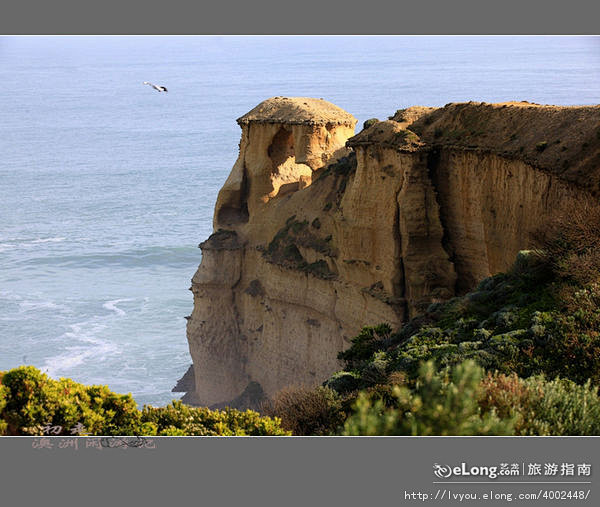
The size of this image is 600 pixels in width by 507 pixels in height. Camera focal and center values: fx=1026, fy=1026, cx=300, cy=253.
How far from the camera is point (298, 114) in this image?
41.2 m

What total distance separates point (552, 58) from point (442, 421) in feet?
630

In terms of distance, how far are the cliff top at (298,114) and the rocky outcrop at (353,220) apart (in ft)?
0.26

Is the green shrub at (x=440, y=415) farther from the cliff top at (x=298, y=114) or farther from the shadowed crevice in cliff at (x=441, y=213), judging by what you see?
the cliff top at (x=298, y=114)

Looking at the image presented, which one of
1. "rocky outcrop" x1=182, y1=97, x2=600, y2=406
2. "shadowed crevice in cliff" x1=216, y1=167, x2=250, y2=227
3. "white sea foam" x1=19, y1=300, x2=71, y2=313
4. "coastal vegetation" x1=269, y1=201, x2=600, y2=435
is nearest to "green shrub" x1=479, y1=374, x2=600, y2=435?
"coastal vegetation" x1=269, y1=201, x2=600, y2=435

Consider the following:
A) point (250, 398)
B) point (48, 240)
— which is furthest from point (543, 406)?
point (48, 240)

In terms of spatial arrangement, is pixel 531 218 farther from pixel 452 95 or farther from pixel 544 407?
pixel 452 95

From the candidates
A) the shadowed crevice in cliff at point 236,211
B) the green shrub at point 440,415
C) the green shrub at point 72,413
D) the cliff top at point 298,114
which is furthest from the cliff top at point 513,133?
the green shrub at point 440,415

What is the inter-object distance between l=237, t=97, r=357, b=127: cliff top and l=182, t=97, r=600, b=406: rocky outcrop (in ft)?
0.26

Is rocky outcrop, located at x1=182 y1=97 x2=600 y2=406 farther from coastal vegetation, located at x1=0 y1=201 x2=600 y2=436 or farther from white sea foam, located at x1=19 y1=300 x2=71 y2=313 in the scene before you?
white sea foam, located at x1=19 y1=300 x2=71 y2=313

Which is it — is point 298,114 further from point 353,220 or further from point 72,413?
point 72,413

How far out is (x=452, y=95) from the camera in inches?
5305

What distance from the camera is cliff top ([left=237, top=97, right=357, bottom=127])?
1614 inches

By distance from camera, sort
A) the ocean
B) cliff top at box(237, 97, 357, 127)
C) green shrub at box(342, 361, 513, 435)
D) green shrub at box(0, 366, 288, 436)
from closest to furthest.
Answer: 1. green shrub at box(342, 361, 513, 435)
2. green shrub at box(0, 366, 288, 436)
3. cliff top at box(237, 97, 357, 127)
4. the ocean

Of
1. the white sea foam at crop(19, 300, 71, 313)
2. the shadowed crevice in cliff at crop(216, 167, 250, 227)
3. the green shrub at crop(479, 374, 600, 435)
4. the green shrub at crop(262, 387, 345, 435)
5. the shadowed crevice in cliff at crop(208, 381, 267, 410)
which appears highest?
the shadowed crevice in cliff at crop(216, 167, 250, 227)
